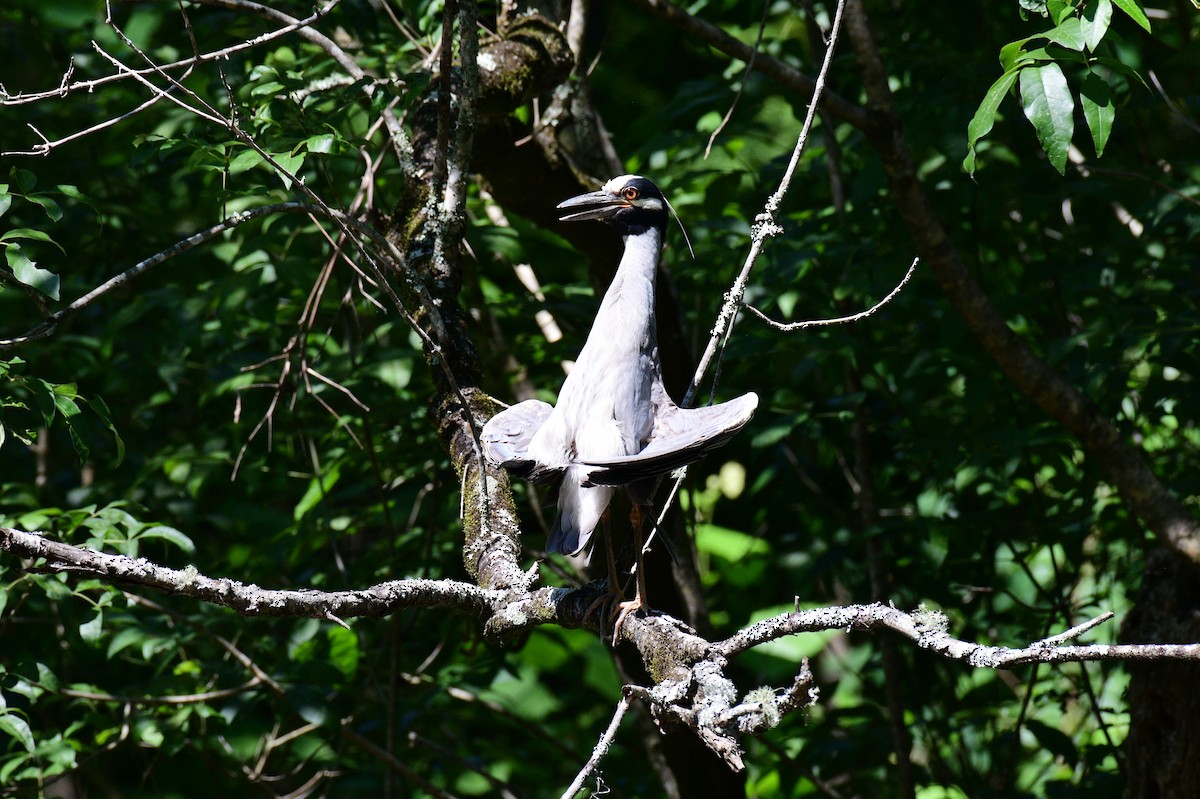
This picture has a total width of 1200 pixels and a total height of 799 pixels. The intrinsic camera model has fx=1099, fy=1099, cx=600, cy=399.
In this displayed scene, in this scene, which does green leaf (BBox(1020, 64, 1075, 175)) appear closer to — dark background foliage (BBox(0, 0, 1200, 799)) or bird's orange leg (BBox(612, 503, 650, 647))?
bird's orange leg (BBox(612, 503, 650, 647))

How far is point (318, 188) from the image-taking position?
4828 millimetres

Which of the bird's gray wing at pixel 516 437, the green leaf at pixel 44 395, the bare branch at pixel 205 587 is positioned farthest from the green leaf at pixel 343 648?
the bare branch at pixel 205 587

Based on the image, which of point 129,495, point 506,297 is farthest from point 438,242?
point 129,495

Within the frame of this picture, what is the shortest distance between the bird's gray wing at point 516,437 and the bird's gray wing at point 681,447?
0.18 meters

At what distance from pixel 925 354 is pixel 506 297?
1.71 metres

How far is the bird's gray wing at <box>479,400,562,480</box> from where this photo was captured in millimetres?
2734

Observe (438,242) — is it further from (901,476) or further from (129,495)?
(901,476)

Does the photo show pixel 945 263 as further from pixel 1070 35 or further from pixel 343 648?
pixel 343 648

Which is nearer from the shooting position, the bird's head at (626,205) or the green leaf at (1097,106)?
the green leaf at (1097,106)

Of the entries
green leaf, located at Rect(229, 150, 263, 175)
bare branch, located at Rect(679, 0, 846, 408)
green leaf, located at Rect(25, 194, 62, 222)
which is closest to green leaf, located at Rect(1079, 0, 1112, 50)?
bare branch, located at Rect(679, 0, 846, 408)

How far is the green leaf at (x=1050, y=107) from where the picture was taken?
2.32 m

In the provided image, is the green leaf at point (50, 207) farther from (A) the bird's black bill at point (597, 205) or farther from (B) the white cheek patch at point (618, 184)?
(B) the white cheek patch at point (618, 184)

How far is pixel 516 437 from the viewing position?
2891mm

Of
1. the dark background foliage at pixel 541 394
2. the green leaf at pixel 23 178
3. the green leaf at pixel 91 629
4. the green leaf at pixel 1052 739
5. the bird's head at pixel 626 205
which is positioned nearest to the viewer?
the green leaf at pixel 23 178
